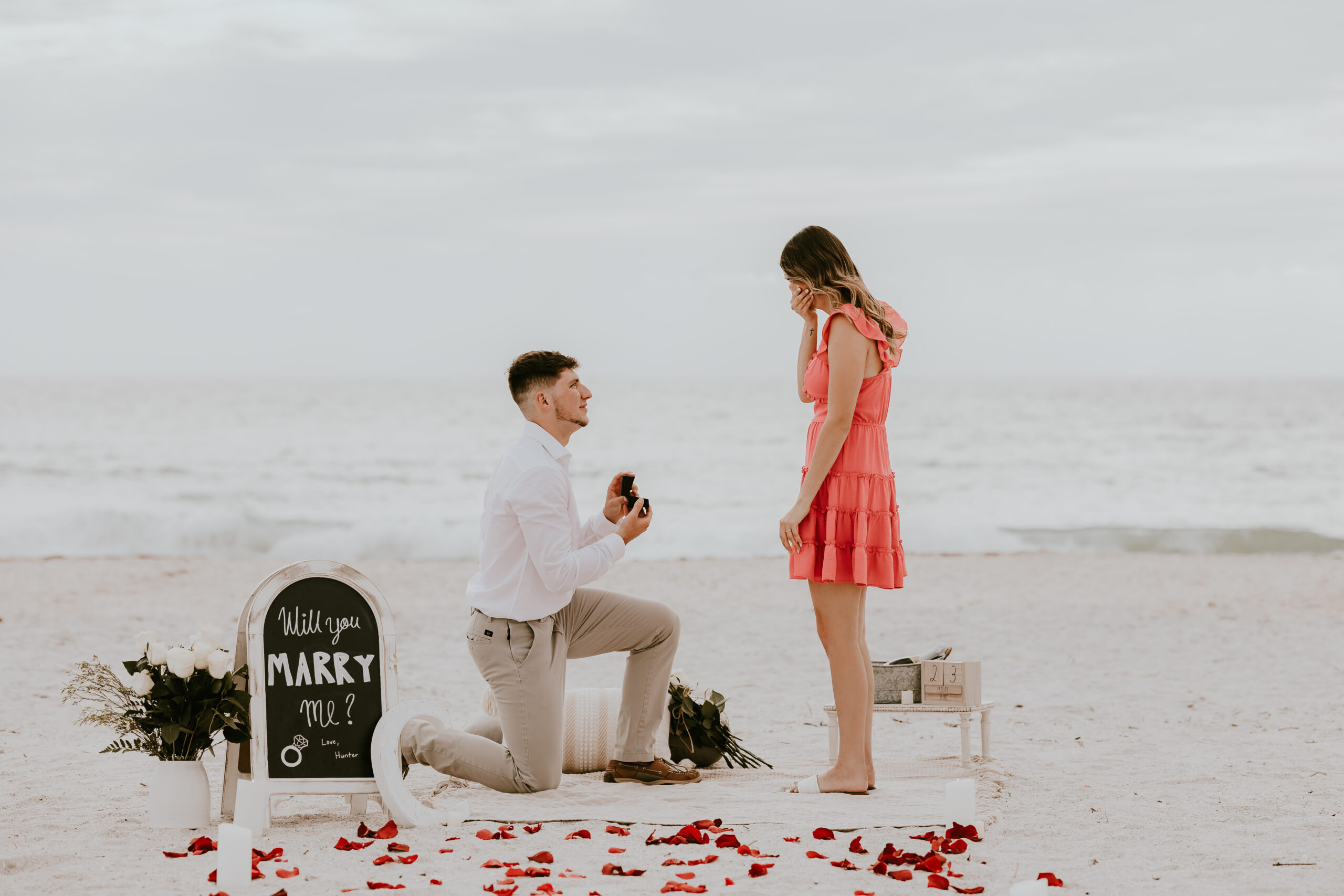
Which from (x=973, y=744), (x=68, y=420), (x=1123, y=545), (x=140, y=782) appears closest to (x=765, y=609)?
(x=973, y=744)

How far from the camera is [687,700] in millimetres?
4527

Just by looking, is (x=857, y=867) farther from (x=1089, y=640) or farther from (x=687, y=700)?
(x=1089, y=640)

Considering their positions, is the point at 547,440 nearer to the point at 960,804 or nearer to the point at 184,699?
the point at 184,699

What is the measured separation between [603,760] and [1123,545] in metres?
14.0

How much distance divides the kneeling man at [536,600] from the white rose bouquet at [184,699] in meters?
0.56

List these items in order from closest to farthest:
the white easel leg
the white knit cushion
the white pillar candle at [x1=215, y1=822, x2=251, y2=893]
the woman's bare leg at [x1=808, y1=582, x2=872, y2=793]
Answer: the white pillar candle at [x1=215, y1=822, x2=251, y2=893], the woman's bare leg at [x1=808, y1=582, x2=872, y2=793], the white easel leg, the white knit cushion

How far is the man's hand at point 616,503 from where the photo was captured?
162 inches

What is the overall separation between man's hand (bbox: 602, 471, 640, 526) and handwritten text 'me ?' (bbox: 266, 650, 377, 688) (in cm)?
91

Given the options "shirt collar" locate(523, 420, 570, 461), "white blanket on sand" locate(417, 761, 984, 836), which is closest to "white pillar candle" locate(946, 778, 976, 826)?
"white blanket on sand" locate(417, 761, 984, 836)

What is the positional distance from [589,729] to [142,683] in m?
1.59

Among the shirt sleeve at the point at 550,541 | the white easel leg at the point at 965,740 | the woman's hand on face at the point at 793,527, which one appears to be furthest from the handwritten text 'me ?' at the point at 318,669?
the white easel leg at the point at 965,740

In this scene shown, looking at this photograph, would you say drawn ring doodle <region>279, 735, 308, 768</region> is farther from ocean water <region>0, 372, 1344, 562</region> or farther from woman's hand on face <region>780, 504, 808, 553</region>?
ocean water <region>0, 372, 1344, 562</region>

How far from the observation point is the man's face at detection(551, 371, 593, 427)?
4016 millimetres

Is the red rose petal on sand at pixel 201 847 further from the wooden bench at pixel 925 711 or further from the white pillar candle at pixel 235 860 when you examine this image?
the wooden bench at pixel 925 711
